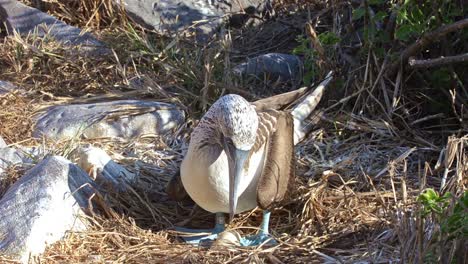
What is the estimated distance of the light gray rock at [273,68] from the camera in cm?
683

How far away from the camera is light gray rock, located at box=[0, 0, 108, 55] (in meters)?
7.52

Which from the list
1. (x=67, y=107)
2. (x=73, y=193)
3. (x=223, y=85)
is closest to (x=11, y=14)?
(x=67, y=107)

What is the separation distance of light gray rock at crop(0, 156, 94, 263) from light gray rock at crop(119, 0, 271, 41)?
2884mm

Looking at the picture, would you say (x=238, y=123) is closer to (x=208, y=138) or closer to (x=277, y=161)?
(x=208, y=138)

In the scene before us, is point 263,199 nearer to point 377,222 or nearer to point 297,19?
point 377,222

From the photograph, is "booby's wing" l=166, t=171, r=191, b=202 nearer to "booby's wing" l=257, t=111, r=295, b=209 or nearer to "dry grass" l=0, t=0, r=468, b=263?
"dry grass" l=0, t=0, r=468, b=263

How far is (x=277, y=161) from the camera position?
485cm

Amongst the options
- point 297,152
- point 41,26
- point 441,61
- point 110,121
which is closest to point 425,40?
point 441,61

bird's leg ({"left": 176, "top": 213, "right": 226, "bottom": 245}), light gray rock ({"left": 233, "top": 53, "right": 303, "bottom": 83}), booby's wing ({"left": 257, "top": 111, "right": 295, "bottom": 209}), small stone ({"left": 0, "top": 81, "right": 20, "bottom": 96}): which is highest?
booby's wing ({"left": 257, "top": 111, "right": 295, "bottom": 209})

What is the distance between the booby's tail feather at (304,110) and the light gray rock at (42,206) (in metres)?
1.55

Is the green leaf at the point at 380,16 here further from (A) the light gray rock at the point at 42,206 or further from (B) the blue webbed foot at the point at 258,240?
(A) the light gray rock at the point at 42,206

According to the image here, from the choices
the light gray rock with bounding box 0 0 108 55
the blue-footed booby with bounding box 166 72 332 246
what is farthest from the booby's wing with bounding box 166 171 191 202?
the light gray rock with bounding box 0 0 108 55

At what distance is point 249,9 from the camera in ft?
26.1

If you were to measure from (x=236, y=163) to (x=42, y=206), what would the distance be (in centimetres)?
103
